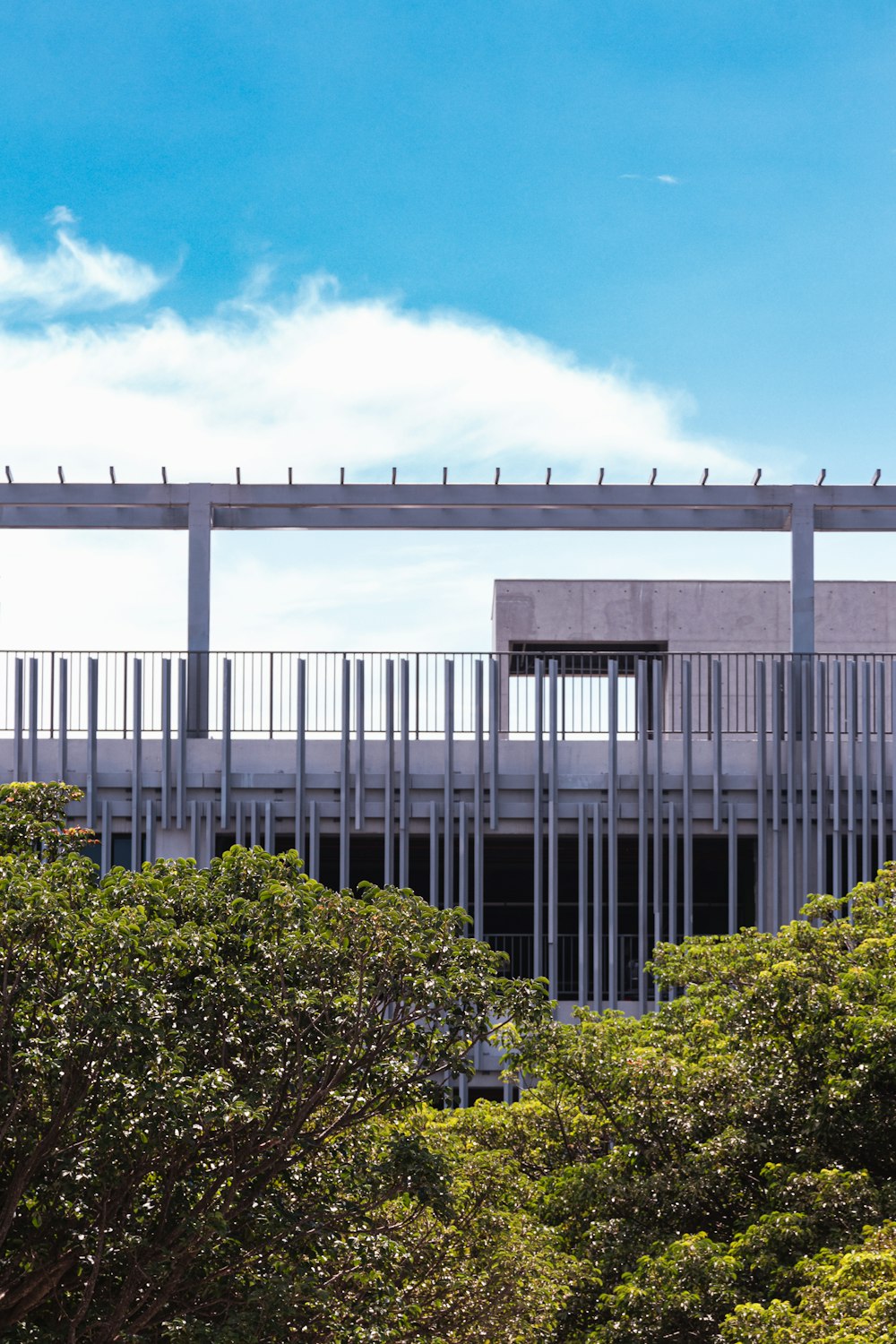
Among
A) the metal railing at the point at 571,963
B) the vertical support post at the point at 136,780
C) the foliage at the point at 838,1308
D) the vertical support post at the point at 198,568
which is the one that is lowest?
the foliage at the point at 838,1308

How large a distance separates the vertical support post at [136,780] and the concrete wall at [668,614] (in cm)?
1890

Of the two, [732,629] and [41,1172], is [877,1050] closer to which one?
[41,1172]

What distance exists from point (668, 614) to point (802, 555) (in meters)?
17.8

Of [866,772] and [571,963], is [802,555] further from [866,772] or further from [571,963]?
[571,963]

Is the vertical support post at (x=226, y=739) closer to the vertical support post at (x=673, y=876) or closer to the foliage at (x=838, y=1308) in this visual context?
the vertical support post at (x=673, y=876)

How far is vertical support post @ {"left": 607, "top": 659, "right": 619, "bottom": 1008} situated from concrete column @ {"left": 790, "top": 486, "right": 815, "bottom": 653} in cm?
270

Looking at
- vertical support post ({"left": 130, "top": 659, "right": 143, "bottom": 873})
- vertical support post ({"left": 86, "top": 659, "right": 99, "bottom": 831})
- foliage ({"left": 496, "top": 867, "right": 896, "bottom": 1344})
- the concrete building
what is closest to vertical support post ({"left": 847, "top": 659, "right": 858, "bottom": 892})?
the concrete building

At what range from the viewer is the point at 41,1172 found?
8.59 m

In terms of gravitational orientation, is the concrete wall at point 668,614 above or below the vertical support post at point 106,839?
above

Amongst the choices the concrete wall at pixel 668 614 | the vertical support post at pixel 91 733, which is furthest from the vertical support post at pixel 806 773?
the concrete wall at pixel 668 614

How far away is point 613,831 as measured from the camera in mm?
17688

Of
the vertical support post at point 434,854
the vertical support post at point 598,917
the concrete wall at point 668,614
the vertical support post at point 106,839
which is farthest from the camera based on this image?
the concrete wall at point 668,614

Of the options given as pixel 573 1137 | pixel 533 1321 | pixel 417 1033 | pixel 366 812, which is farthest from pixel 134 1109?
pixel 366 812

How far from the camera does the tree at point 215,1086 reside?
25.7 feet
